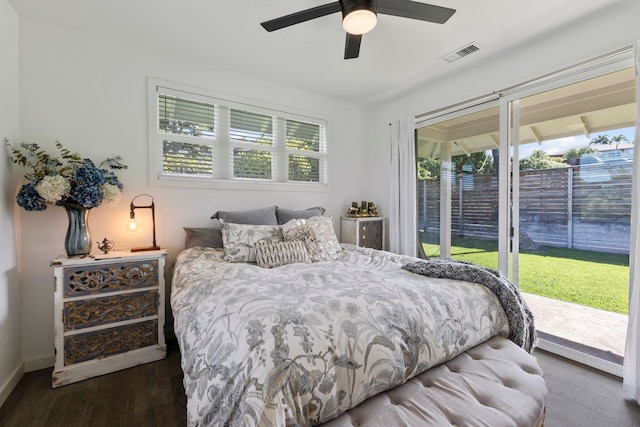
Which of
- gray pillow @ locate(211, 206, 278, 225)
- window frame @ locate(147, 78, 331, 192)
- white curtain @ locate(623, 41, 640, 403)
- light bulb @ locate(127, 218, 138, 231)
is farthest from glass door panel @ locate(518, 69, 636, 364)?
light bulb @ locate(127, 218, 138, 231)

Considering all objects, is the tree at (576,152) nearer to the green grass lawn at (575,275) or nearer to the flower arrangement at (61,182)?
the green grass lawn at (575,275)

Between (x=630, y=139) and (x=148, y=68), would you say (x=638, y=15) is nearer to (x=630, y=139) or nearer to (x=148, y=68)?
(x=630, y=139)

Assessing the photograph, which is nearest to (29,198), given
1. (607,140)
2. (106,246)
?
(106,246)

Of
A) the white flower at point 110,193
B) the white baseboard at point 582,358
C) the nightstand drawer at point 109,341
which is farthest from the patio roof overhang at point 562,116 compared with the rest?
the nightstand drawer at point 109,341

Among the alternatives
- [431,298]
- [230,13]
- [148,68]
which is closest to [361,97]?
[230,13]

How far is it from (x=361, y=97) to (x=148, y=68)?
236 centimetres

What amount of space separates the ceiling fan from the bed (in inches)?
58.6

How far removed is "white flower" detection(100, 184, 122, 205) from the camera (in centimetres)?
211

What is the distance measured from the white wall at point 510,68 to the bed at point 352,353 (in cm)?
202

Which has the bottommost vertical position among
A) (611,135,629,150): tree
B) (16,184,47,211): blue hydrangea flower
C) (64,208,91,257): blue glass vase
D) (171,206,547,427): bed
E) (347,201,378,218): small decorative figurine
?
(171,206,547,427): bed

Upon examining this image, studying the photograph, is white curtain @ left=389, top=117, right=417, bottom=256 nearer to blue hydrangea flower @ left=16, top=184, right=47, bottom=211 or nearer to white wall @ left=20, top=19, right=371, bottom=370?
white wall @ left=20, top=19, right=371, bottom=370

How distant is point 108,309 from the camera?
2012mm

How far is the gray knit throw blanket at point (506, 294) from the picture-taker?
1564 mm

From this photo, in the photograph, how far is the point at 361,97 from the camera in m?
3.64
